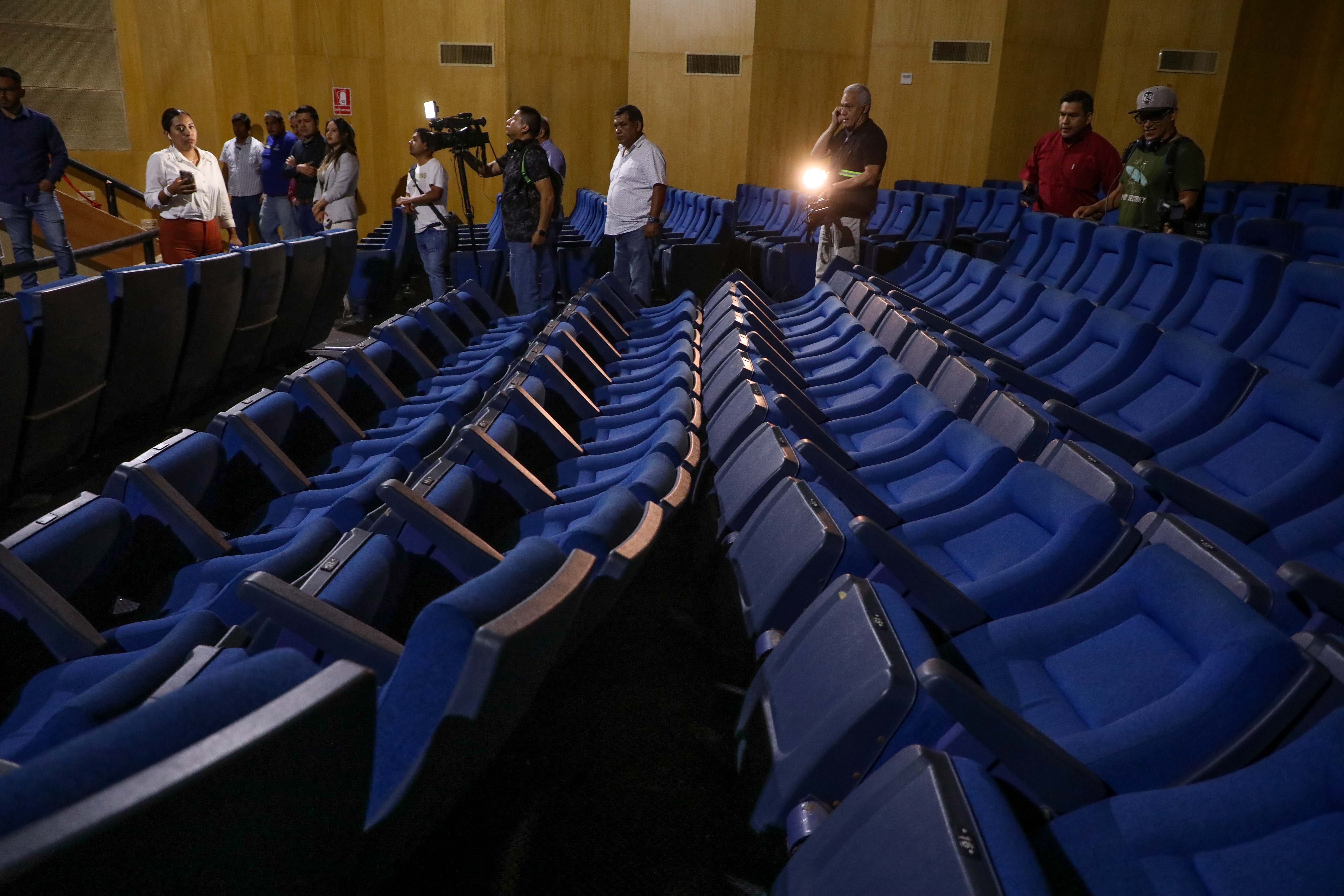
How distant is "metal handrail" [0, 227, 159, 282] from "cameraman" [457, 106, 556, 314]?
1.73 meters

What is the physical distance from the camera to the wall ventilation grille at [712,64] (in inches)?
349

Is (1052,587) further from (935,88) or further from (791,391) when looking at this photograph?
(935,88)

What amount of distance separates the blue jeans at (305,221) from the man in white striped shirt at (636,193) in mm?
2738

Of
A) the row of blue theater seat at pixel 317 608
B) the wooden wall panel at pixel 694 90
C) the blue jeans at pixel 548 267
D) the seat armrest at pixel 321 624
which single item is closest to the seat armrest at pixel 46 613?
the row of blue theater seat at pixel 317 608

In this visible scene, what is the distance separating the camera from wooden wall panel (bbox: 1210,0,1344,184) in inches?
369

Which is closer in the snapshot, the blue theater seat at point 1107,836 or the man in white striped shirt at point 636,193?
the blue theater seat at point 1107,836

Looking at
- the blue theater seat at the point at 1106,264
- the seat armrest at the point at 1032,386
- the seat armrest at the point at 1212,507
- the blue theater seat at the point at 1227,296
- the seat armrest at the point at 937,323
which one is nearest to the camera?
the seat armrest at the point at 1212,507

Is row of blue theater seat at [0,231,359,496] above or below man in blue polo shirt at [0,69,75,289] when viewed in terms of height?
below

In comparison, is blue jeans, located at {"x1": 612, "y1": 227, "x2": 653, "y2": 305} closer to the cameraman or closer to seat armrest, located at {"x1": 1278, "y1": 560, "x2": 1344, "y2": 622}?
the cameraman

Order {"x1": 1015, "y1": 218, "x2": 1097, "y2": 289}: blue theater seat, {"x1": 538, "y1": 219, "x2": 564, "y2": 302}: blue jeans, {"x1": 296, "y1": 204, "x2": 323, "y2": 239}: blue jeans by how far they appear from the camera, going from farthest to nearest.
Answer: {"x1": 296, "y1": 204, "x2": 323, "y2": 239}: blue jeans, {"x1": 538, "y1": 219, "x2": 564, "y2": 302}: blue jeans, {"x1": 1015, "y1": 218, "x2": 1097, "y2": 289}: blue theater seat

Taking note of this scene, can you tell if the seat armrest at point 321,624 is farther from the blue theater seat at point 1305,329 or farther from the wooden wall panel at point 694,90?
the wooden wall panel at point 694,90

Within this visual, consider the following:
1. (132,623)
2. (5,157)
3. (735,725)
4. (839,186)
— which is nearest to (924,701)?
(735,725)

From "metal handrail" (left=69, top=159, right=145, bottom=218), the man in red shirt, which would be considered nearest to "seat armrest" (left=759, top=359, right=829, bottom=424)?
the man in red shirt

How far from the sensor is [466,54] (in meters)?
8.86
